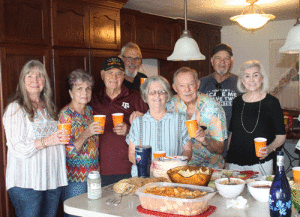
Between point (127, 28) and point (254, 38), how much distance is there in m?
3.25

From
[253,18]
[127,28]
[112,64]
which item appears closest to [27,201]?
[112,64]

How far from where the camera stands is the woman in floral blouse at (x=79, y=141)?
8.81 feet

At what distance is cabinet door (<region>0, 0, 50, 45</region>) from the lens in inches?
114

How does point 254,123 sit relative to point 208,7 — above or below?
below

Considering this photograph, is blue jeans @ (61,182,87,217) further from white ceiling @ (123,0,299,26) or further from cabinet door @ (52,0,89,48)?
white ceiling @ (123,0,299,26)

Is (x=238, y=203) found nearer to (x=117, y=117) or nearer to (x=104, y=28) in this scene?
(x=117, y=117)

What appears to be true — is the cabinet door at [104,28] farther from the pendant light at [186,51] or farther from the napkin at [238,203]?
the napkin at [238,203]

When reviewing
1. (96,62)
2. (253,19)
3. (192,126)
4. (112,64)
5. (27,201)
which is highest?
(253,19)

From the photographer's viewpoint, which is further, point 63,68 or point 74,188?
point 63,68

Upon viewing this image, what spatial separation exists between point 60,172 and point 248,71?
5.64 ft

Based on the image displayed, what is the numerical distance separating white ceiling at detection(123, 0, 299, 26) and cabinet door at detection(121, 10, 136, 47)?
0.47 feet

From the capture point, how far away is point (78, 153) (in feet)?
8.90

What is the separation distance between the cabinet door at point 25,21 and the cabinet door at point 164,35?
8.50ft

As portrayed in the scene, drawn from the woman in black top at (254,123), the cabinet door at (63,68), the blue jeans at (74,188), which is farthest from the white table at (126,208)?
the cabinet door at (63,68)
